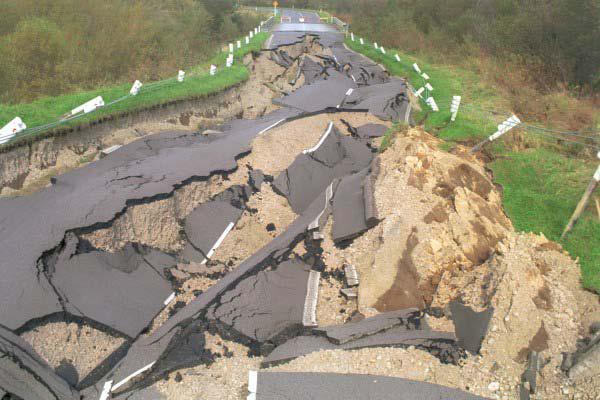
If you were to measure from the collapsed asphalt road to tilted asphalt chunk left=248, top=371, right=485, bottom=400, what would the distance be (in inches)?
17.6

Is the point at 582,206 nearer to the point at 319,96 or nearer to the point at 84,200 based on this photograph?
the point at 84,200

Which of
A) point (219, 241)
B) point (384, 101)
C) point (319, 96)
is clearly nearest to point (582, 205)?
point (219, 241)

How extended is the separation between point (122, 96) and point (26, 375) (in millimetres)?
8193

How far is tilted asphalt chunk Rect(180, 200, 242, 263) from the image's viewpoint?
666 cm

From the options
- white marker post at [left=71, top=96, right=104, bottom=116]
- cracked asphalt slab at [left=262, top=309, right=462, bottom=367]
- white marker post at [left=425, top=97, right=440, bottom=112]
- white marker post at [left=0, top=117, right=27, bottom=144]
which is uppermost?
white marker post at [left=0, top=117, right=27, bottom=144]

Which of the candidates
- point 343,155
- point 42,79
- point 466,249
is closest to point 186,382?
point 466,249

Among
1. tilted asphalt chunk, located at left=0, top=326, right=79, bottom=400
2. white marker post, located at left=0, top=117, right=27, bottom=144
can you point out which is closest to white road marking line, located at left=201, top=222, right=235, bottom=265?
tilted asphalt chunk, located at left=0, top=326, right=79, bottom=400

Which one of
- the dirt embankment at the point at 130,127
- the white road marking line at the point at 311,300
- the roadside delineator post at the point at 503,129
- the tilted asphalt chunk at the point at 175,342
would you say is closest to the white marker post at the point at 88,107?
the dirt embankment at the point at 130,127

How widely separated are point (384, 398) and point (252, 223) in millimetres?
3802

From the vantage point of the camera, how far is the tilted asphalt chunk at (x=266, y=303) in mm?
5273

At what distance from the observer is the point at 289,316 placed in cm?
548

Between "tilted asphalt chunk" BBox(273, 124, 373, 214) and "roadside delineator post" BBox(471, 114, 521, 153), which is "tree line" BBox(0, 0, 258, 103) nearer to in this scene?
"tilted asphalt chunk" BBox(273, 124, 373, 214)

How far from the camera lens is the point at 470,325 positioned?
4.88 meters

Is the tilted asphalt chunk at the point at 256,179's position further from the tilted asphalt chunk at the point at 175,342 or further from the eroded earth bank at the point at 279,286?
the tilted asphalt chunk at the point at 175,342
